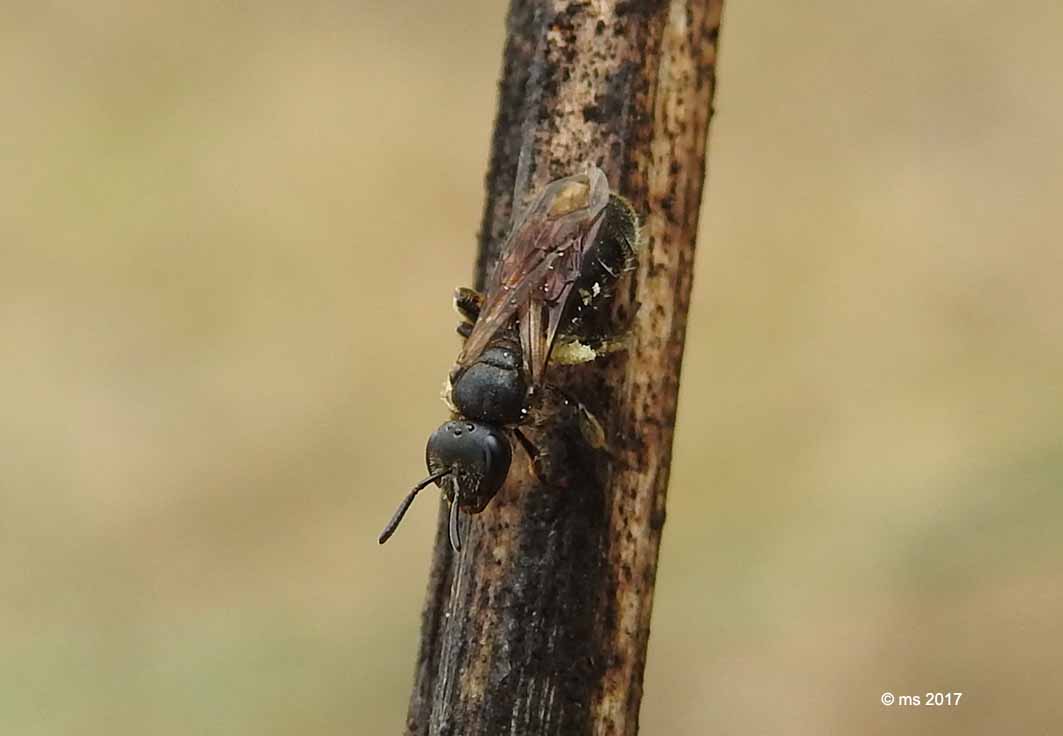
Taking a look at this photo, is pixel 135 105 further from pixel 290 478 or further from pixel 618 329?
pixel 618 329

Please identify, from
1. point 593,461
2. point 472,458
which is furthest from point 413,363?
point 593,461

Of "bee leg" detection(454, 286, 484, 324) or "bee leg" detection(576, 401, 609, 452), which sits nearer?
"bee leg" detection(576, 401, 609, 452)

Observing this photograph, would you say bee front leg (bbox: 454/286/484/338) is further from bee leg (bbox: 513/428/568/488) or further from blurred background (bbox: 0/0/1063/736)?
blurred background (bbox: 0/0/1063/736)

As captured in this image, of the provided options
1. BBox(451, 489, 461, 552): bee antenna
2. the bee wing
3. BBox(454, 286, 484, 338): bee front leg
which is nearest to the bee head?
BBox(451, 489, 461, 552): bee antenna

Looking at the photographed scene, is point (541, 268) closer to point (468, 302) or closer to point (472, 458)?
point (468, 302)

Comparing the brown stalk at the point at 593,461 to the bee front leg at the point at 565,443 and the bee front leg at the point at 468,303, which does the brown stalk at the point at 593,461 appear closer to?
the bee front leg at the point at 565,443

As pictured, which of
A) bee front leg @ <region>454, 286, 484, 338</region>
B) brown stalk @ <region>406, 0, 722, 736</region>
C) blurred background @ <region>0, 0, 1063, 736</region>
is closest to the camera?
brown stalk @ <region>406, 0, 722, 736</region>

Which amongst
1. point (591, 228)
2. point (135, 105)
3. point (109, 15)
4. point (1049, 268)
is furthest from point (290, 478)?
point (1049, 268)
